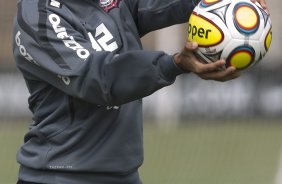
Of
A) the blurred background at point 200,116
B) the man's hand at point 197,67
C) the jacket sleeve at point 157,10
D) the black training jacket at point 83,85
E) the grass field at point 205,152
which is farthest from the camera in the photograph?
the blurred background at point 200,116

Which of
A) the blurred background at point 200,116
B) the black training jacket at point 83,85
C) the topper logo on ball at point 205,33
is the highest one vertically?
the topper logo on ball at point 205,33

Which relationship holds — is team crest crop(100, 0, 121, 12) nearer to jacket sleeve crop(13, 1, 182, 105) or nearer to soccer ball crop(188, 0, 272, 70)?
jacket sleeve crop(13, 1, 182, 105)

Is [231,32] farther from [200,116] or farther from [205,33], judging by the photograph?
[200,116]

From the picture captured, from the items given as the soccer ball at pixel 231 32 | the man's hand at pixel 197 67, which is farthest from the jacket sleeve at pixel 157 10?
the man's hand at pixel 197 67

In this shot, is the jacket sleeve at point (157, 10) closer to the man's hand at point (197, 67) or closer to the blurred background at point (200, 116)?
the man's hand at point (197, 67)

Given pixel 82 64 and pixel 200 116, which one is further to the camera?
pixel 200 116

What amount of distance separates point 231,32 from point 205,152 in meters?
5.94

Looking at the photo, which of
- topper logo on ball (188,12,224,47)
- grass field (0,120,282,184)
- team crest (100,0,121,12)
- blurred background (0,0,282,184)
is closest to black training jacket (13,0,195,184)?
team crest (100,0,121,12)

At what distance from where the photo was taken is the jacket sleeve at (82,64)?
317cm

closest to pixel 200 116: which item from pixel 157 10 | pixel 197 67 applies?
pixel 157 10

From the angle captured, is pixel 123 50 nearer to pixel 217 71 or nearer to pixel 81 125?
pixel 81 125

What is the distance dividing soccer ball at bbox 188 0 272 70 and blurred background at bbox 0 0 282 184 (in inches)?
194

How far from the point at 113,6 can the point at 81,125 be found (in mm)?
572

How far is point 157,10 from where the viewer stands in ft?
12.8
